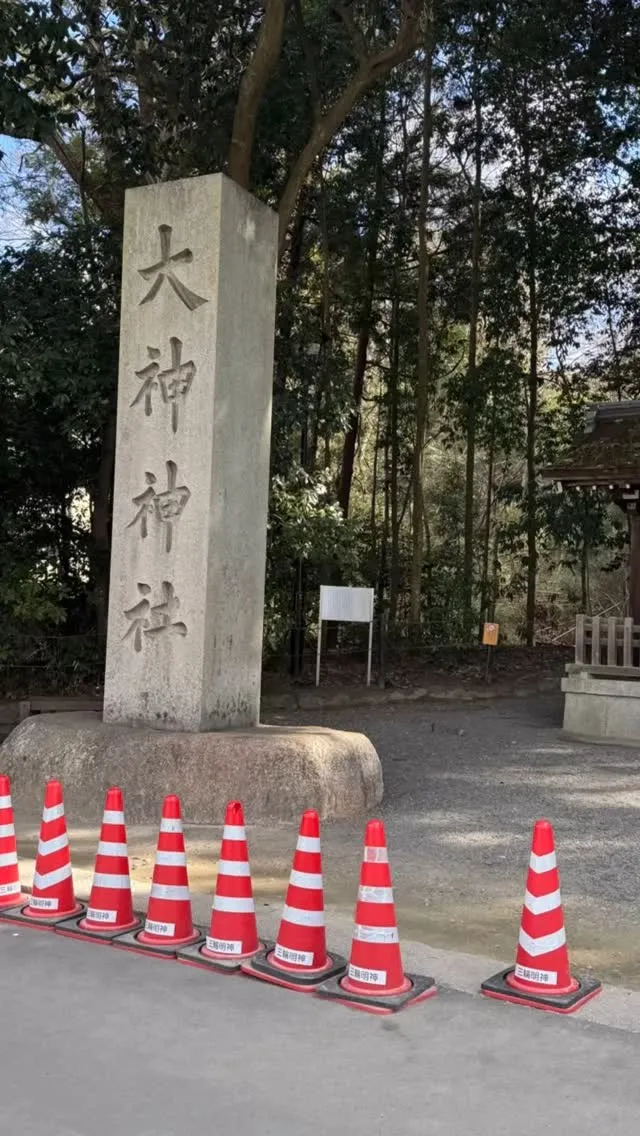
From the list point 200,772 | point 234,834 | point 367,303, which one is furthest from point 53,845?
point 367,303

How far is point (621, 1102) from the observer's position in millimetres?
3086

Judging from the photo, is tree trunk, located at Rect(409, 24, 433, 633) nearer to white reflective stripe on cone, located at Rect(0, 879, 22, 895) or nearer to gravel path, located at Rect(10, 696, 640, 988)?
gravel path, located at Rect(10, 696, 640, 988)

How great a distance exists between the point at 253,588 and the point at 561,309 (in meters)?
14.2

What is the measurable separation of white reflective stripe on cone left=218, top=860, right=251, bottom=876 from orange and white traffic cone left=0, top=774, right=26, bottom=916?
1.31 meters

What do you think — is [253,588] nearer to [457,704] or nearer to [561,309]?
[457,704]

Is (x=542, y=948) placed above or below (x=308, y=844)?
below

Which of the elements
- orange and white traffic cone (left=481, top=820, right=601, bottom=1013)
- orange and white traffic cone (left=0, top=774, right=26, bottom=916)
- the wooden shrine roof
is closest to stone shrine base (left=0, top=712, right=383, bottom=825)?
orange and white traffic cone (left=0, top=774, right=26, bottom=916)

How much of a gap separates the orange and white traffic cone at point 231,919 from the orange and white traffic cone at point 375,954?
46 cm

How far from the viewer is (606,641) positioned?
11.9 metres

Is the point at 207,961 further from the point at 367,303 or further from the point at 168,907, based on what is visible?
the point at 367,303

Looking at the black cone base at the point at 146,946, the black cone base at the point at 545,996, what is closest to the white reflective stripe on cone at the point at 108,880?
the black cone base at the point at 146,946

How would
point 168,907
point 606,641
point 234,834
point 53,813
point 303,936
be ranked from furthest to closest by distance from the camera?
point 606,641, point 53,813, point 168,907, point 234,834, point 303,936

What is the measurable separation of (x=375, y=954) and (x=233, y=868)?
2.41 feet

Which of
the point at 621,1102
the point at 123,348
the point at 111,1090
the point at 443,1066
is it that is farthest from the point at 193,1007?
the point at 123,348
